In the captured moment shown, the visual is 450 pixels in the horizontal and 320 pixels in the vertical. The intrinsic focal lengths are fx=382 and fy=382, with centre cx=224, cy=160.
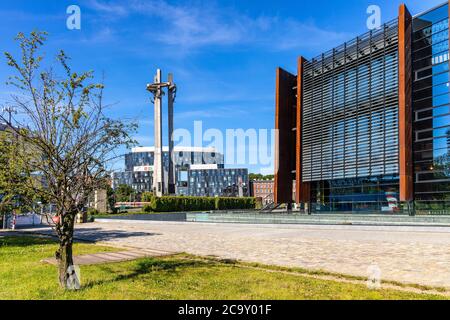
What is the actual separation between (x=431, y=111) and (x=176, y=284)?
1206 inches

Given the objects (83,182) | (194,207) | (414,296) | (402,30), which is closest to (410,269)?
(414,296)

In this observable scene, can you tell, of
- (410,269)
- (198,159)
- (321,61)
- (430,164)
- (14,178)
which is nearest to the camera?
(14,178)

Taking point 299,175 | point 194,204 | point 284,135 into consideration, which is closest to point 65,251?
point 299,175

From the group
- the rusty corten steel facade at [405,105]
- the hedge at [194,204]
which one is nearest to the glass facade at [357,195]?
the rusty corten steel facade at [405,105]

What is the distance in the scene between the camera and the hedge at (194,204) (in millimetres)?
46656

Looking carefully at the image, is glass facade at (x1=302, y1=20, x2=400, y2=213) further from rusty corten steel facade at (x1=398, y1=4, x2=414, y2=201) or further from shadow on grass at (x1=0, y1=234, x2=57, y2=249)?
shadow on grass at (x1=0, y1=234, x2=57, y2=249)

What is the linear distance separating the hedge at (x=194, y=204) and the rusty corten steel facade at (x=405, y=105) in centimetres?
2775

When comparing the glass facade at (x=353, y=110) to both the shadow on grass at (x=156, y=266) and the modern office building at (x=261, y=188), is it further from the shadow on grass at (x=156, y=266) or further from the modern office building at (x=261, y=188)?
the modern office building at (x=261, y=188)

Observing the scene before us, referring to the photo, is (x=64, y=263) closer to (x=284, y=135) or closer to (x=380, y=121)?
(x=380, y=121)

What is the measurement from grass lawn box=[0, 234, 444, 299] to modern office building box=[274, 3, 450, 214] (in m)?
24.7

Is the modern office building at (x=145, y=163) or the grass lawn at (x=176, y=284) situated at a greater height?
the modern office building at (x=145, y=163)

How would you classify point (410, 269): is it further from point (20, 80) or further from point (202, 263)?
point (20, 80)

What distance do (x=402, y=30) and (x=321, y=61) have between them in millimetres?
10620

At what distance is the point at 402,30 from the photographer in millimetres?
31750
